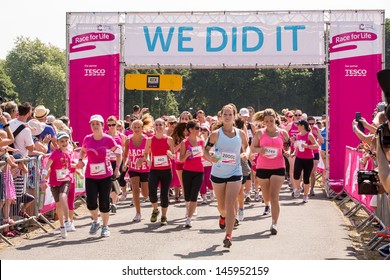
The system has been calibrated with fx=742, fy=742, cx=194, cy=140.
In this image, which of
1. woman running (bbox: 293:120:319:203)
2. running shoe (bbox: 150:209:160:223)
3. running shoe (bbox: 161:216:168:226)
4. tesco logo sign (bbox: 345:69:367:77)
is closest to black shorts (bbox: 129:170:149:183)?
running shoe (bbox: 150:209:160:223)

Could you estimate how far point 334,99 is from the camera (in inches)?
758

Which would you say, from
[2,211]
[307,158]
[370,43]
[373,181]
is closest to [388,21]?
[370,43]

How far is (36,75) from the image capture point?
113 meters

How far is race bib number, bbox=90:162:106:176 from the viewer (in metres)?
11.7

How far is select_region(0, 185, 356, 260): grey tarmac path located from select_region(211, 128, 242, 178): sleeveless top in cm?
107

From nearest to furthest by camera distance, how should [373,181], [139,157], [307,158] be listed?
[373,181]
[139,157]
[307,158]

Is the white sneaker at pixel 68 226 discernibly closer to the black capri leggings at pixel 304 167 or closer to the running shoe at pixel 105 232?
the running shoe at pixel 105 232

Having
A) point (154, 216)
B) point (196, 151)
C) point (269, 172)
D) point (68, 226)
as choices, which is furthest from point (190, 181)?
point (68, 226)

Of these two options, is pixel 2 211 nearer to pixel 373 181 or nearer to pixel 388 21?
pixel 373 181

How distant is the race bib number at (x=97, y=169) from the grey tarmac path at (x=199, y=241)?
40.3 inches

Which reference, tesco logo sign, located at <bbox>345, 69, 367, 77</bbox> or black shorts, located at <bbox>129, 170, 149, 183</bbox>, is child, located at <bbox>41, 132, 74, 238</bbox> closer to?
black shorts, located at <bbox>129, 170, 149, 183</bbox>

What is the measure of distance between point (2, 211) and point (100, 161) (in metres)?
1.70

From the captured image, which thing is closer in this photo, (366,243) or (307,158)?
(366,243)

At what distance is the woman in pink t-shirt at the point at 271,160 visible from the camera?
12016 mm
